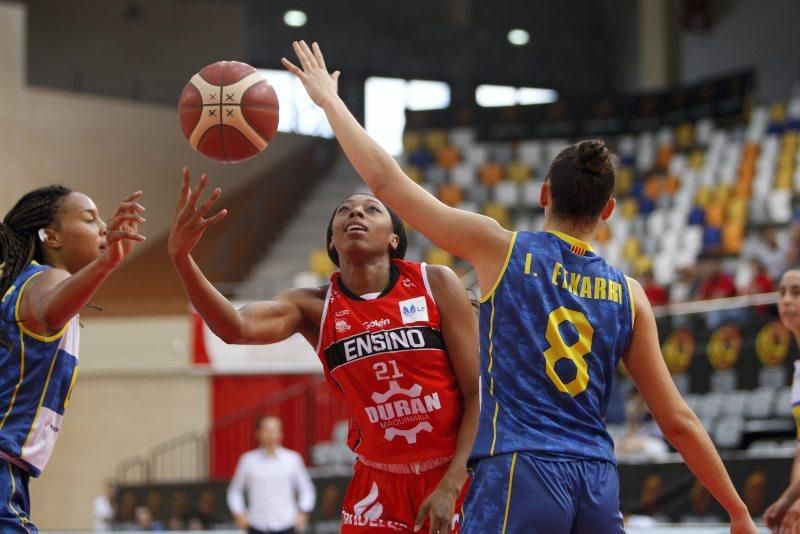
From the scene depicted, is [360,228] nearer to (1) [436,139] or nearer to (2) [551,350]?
(2) [551,350]

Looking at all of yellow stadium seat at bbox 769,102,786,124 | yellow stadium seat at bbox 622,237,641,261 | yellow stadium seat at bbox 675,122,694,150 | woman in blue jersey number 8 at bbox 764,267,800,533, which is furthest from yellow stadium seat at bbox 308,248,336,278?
woman in blue jersey number 8 at bbox 764,267,800,533

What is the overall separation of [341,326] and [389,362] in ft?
0.78

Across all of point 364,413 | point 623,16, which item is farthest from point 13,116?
point 364,413

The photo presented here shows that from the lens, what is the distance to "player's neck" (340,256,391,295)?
4.67 m

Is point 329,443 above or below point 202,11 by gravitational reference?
below

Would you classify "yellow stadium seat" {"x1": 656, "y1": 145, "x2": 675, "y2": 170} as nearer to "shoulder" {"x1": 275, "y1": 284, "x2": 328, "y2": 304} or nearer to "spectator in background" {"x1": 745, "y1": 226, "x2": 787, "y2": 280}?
"spectator in background" {"x1": 745, "y1": 226, "x2": 787, "y2": 280}

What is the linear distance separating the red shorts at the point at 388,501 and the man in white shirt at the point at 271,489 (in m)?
6.86

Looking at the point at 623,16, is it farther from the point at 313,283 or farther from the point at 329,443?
the point at 329,443

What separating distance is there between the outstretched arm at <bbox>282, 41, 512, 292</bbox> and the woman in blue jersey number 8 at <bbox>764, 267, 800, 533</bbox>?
211cm

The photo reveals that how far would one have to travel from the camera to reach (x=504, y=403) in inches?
138

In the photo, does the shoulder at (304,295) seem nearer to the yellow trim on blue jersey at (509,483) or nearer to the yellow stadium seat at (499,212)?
the yellow trim on blue jersey at (509,483)

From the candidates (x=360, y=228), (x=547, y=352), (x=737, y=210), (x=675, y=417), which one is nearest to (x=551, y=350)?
(x=547, y=352)

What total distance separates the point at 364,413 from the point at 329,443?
13619 millimetres

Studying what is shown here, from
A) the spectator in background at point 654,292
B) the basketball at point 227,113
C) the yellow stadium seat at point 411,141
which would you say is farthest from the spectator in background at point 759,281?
the yellow stadium seat at point 411,141
